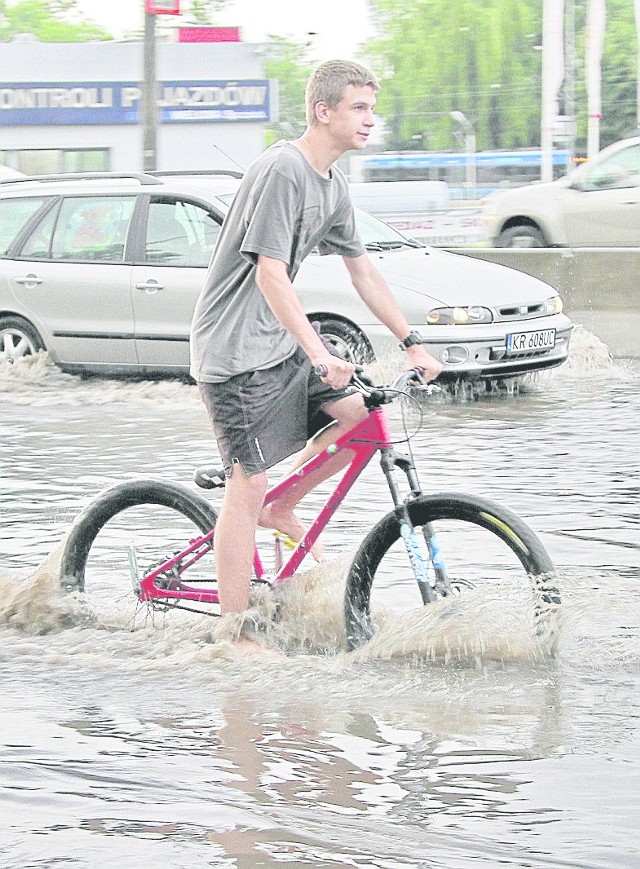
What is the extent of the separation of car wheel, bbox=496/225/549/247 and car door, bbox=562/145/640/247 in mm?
400

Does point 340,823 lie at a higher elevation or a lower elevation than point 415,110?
lower

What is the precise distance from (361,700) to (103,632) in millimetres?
1248

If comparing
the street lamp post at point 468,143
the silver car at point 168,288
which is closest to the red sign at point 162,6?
the silver car at point 168,288

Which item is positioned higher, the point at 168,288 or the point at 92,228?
the point at 92,228

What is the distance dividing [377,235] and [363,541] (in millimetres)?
8020

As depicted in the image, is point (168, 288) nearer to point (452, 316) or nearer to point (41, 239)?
point (41, 239)

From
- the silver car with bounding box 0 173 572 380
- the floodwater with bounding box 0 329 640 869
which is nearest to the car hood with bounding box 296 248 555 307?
the silver car with bounding box 0 173 572 380

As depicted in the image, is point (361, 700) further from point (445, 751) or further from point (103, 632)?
point (103, 632)

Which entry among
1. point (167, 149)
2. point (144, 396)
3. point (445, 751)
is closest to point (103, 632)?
point (445, 751)

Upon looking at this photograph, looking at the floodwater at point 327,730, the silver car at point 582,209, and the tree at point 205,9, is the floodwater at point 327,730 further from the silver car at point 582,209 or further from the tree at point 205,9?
the tree at point 205,9

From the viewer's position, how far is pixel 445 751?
14.7 ft

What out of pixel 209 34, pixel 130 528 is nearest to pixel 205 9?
pixel 209 34

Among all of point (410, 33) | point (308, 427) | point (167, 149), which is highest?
point (410, 33)

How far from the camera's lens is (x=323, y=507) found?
18.1 ft
